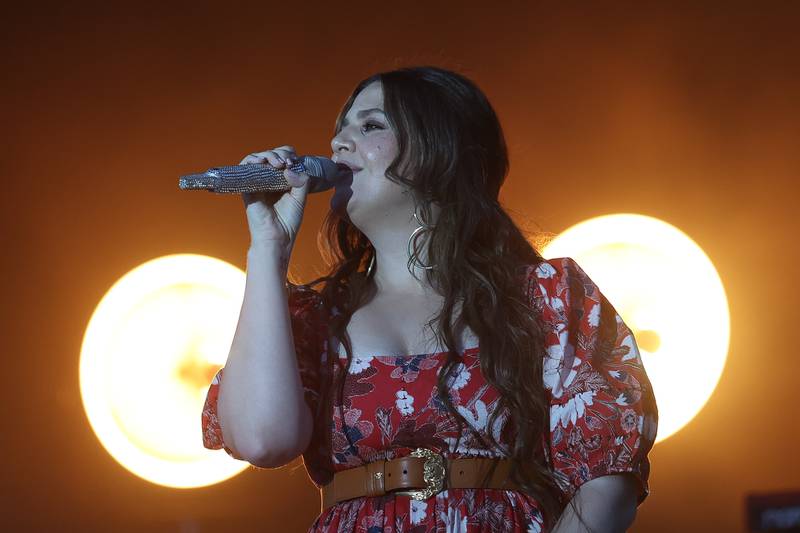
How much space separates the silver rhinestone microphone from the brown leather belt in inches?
15.5

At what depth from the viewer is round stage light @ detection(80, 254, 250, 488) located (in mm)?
2283

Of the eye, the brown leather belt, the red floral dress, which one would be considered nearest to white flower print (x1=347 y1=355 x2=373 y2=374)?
the red floral dress

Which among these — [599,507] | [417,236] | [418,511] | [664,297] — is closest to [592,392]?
[599,507]

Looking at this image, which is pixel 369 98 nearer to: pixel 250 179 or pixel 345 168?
pixel 345 168

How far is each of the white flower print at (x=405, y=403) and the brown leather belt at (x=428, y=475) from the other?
0.05m

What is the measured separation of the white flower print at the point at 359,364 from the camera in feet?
4.66

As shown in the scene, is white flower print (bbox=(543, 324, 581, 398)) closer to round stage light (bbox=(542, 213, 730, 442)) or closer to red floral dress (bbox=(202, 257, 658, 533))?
red floral dress (bbox=(202, 257, 658, 533))

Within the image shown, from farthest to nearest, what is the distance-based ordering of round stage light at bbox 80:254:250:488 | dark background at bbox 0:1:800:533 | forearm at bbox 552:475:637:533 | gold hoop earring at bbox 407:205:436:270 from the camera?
1. dark background at bbox 0:1:800:533
2. round stage light at bbox 80:254:250:488
3. gold hoop earring at bbox 407:205:436:270
4. forearm at bbox 552:475:637:533

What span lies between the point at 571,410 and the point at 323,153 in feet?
4.57

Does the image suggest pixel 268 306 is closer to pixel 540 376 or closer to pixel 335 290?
pixel 335 290

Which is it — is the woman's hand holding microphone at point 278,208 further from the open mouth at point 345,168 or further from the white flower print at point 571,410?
the white flower print at point 571,410

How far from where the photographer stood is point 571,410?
1.35 meters

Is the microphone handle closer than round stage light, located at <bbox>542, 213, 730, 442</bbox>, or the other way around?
the microphone handle

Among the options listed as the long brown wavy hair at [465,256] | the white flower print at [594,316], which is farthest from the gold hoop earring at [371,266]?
the white flower print at [594,316]
